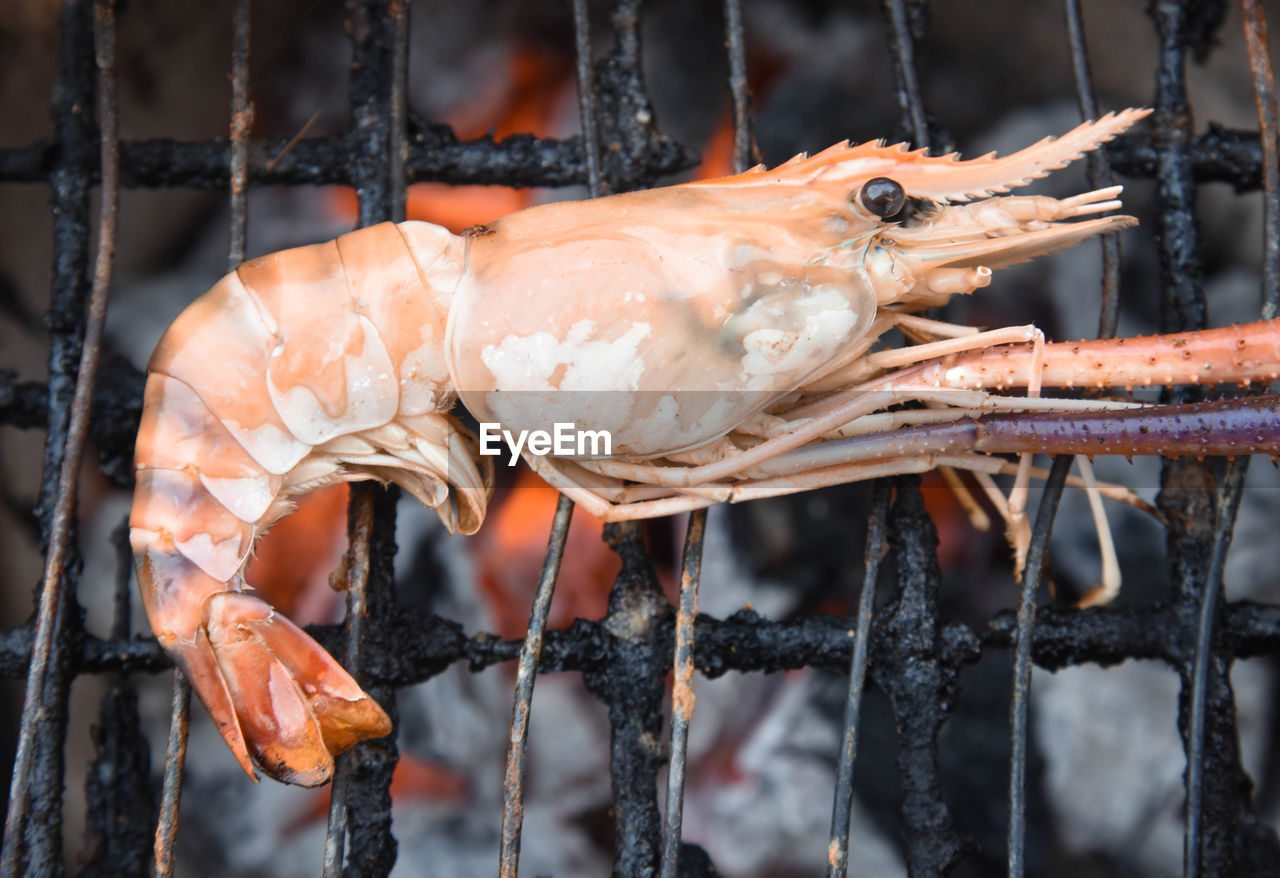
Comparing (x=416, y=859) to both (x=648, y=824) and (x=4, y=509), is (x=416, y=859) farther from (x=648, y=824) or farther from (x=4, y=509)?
(x=4, y=509)

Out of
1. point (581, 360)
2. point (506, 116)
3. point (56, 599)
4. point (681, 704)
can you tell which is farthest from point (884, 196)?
point (56, 599)

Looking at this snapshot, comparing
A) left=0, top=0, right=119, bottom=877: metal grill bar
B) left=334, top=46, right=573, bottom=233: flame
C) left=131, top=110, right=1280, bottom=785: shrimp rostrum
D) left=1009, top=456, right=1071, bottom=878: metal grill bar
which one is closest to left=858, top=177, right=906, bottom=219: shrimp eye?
left=131, top=110, right=1280, bottom=785: shrimp rostrum

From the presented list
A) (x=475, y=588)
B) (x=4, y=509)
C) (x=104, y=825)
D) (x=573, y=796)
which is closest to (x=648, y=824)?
(x=573, y=796)

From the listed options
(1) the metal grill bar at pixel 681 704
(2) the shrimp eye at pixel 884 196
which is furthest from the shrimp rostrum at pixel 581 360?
(1) the metal grill bar at pixel 681 704

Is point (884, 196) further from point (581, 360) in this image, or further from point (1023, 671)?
point (1023, 671)

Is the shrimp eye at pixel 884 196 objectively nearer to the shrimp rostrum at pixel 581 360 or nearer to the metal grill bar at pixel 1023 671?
the shrimp rostrum at pixel 581 360

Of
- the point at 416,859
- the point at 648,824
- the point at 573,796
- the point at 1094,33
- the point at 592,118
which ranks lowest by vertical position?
the point at 416,859

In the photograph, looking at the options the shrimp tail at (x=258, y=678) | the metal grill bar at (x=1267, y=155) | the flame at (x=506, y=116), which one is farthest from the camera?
the flame at (x=506, y=116)

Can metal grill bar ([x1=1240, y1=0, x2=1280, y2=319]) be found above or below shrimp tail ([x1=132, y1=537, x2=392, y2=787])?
above

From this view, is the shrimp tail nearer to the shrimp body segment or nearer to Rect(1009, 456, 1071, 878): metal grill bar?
the shrimp body segment
